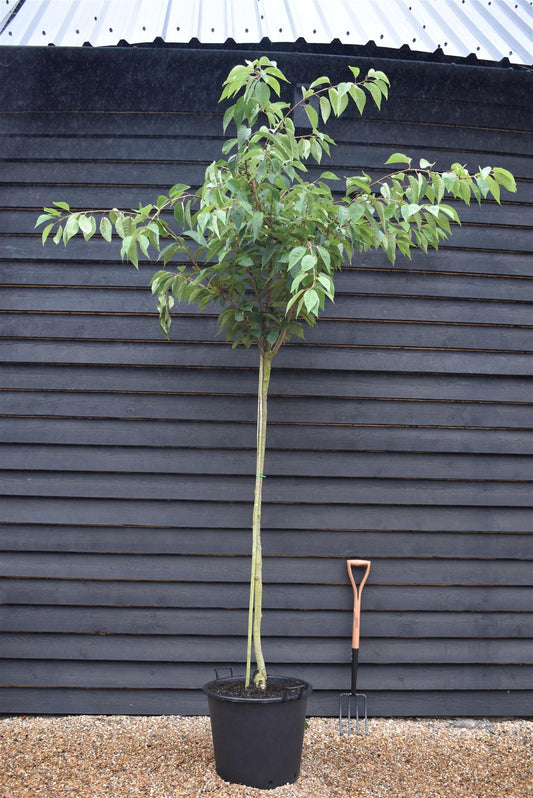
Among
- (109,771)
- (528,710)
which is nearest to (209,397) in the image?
(109,771)

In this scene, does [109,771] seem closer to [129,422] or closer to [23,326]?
[129,422]

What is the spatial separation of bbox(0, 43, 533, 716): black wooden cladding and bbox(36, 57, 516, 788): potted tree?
0.49 metres

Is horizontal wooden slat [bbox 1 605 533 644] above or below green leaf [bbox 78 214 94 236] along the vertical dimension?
below

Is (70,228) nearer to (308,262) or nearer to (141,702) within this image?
(308,262)

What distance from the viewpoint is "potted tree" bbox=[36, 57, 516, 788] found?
70.7 inches

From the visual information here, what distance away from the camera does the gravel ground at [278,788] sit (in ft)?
6.84

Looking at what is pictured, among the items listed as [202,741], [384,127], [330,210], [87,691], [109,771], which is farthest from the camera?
[384,127]

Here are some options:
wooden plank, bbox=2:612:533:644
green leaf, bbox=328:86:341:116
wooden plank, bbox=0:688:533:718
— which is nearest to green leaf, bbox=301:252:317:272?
green leaf, bbox=328:86:341:116

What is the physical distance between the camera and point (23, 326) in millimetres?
2740

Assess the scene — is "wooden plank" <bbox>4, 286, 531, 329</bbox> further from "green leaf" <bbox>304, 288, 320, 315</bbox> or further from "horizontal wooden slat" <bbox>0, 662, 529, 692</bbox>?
"horizontal wooden slat" <bbox>0, 662, 529, 692</bbox>

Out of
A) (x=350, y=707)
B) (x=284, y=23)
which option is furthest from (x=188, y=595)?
(x=284, y=23)

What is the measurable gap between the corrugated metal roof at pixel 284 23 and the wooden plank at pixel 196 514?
193cm

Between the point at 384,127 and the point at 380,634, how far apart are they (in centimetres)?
232

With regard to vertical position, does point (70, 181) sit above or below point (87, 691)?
above
